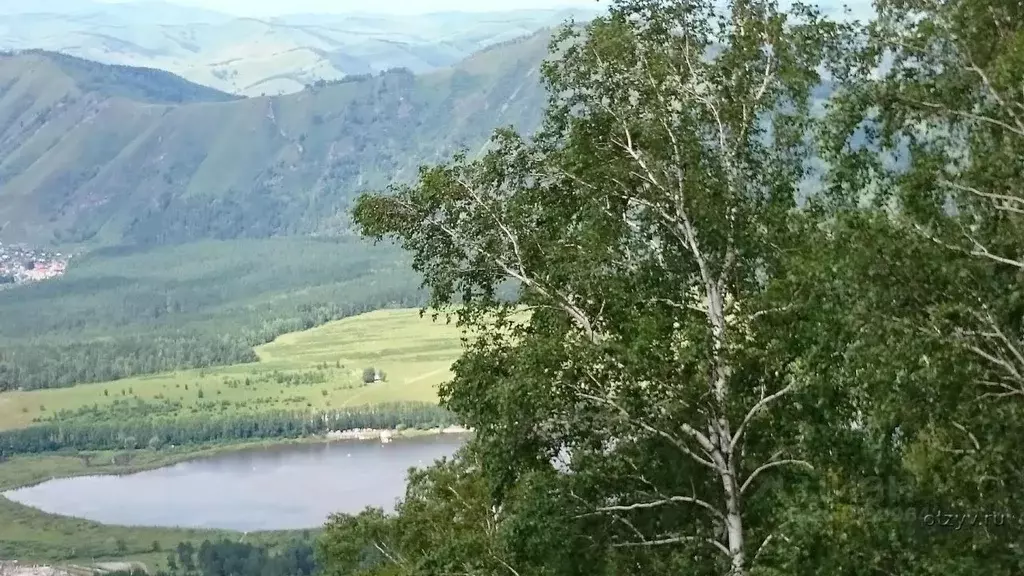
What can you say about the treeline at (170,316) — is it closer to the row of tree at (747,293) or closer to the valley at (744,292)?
the valley at (744,292)

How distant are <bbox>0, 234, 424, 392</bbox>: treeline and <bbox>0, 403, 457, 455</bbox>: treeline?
25817 mm

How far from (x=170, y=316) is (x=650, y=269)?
556 feet

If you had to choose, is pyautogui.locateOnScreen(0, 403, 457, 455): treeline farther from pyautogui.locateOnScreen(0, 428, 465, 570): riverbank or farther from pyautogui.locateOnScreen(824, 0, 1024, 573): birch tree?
pyautogui.locateOnScreen(824, 0, 1024, 573): birch tree

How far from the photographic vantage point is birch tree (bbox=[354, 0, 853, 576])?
8.51 meters

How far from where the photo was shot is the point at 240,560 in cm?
6862

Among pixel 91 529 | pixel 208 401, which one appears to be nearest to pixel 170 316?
pixel 208 401

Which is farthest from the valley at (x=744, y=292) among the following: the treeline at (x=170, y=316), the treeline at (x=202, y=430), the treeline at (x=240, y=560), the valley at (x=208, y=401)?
the treeline at (x=170, y=316)

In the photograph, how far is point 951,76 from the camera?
8.32m

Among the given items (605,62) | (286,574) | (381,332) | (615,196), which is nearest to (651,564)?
(615,196)

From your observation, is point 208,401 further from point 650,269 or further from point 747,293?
point 747,293

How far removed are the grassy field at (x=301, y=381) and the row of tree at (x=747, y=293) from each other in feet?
342

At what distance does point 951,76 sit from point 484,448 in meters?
4.28

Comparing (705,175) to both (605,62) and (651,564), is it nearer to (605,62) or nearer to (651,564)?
(605,62)

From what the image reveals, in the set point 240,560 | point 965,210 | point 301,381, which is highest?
point 965,210
